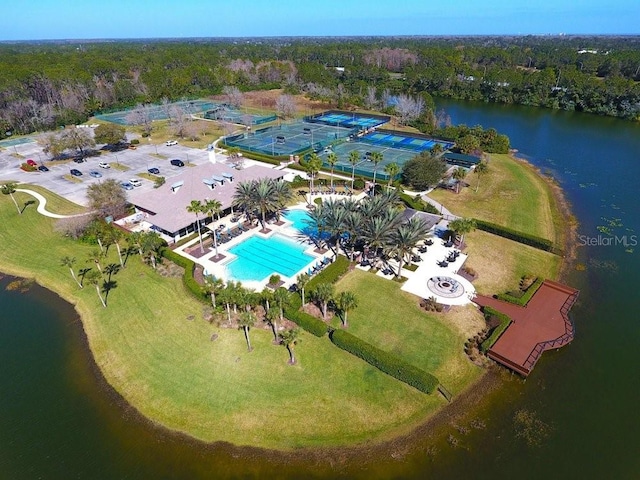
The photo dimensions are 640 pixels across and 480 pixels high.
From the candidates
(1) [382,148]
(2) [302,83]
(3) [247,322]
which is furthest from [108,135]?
(2) [302,83]

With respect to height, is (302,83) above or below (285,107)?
above

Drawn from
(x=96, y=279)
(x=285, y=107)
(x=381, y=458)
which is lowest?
(x=381, y=458)

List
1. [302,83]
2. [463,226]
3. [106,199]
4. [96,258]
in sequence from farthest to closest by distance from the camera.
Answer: [302,83]
[106,199]
[463,226]
[96,258]

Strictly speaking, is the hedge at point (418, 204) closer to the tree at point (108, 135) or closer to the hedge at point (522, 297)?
the hedge at point (522, 297)

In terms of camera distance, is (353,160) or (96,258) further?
(353,160)

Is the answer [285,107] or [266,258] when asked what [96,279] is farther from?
[285,107]

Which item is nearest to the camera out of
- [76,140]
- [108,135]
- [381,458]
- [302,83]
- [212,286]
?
[381,458]
